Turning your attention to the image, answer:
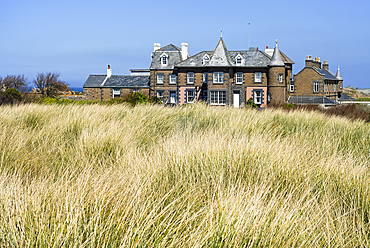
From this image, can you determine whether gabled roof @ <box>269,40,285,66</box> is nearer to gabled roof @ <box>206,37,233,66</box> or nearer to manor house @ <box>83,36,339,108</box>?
manor house @ <box>83,36,339,108</box>

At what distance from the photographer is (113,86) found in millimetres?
44719

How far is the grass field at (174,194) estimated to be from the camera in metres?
2.45

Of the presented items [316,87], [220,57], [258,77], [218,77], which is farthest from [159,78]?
[316,87]

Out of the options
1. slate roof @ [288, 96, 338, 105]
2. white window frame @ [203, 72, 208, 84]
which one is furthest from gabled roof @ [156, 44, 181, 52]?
slate roof @ [288, 96, 338, 105]

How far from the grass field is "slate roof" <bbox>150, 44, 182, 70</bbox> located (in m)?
34.3

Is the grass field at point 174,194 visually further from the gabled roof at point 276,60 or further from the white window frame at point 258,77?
the white window frame at point 258,77

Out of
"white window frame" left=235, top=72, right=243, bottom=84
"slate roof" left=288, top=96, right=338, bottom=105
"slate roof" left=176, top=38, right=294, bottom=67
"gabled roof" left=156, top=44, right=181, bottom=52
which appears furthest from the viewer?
"gabled roof" left=156, top=44, right=181, bottom=52

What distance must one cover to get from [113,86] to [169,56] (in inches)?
348

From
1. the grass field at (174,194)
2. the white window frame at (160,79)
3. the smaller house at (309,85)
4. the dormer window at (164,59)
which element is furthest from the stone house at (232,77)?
the grass field at (174,194)

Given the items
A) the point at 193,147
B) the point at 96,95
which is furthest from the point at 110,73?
the point at 193,147

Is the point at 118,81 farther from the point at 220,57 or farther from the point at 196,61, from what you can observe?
the point at 220,57

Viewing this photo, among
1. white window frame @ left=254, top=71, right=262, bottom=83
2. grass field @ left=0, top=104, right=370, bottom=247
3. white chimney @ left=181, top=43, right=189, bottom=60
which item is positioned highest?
white chimney @ left=181, top=43, right=189, bottom=60

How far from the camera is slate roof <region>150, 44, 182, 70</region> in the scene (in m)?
41.2

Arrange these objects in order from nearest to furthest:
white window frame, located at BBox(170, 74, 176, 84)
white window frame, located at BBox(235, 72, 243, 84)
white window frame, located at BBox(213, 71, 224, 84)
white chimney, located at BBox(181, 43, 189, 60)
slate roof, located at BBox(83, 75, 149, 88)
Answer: white window frame, located at BBox(213, 71, 224, 84), white window frame, located at BBox(235, 72, 243, 84), white window frame, located at BBox(170, 74, 176, 84), white chimney, located at BBox(181, 43, 189, 60), slate roof, located at BBox(83, 75, 149, 88)
